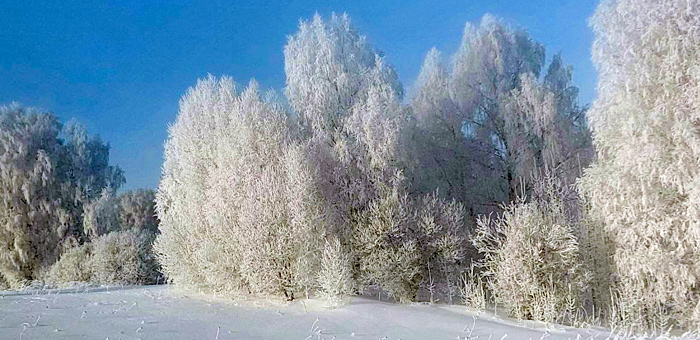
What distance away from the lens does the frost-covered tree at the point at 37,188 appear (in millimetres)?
26344

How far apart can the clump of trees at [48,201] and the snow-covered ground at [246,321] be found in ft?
39.7

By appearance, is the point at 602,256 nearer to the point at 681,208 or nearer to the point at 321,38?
the point at 681,208

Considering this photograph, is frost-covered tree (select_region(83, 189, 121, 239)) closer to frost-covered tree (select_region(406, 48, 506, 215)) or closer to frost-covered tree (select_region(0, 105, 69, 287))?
frost-covered tree (select_region(0, 105, 69, 287))

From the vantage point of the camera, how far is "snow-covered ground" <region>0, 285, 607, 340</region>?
9.45 m

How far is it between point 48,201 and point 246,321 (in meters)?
20.8

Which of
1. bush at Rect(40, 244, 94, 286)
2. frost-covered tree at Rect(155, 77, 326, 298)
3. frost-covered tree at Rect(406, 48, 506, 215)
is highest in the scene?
frost-covered tree at Rect(406, 48, 506, 215)

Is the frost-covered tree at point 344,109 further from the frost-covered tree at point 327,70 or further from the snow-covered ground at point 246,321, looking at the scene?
the snow-covered ground at point 246,321

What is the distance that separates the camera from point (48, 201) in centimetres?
2753

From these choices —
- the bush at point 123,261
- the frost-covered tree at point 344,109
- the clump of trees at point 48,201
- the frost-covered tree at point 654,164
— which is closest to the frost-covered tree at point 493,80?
the frost-covered tree at point 344,109

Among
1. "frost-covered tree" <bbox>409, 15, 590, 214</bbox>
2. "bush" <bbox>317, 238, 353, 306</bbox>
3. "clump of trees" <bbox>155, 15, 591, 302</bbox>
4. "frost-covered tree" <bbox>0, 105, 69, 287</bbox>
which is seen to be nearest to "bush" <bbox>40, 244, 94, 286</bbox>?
"frost-covered tree" <bbox>0, 105, 69, 287</bbox>

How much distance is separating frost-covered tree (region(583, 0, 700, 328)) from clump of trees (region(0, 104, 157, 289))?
19076mm

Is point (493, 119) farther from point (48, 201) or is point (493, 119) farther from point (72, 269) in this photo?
point (48, 201)

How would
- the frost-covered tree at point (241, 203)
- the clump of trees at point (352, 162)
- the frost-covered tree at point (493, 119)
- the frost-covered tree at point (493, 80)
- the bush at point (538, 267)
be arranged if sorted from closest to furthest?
the bush at point (538, 267)
the frost-covered tree at point (241, 203)
the clump of trees at point (352, 162)
the frost-covered tree at point (493, 119)
the frost-covered tree at point (493, 80)

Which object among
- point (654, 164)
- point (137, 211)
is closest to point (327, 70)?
point (654, 164)
